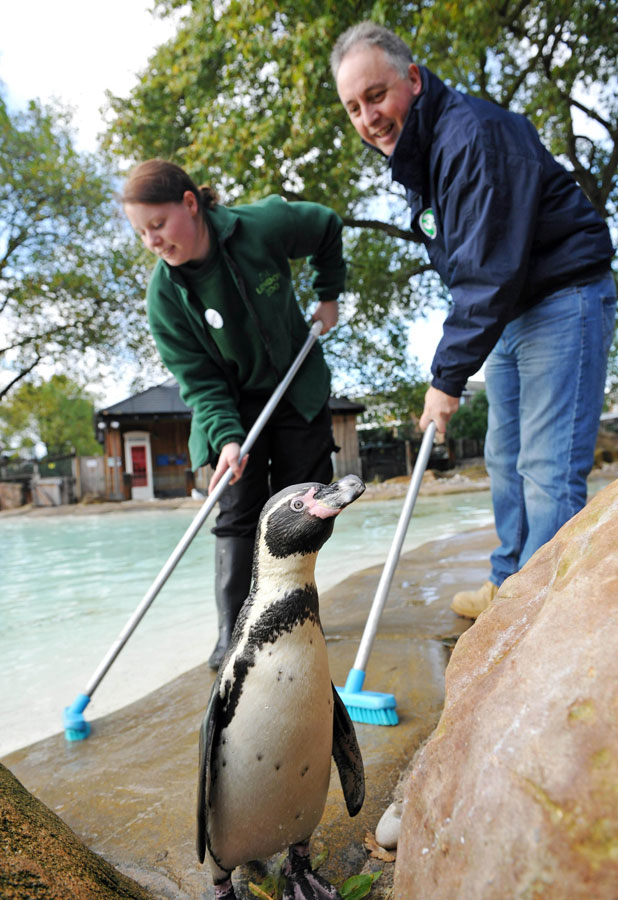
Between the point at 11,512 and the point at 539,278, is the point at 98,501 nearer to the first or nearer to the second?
the point at 11,512

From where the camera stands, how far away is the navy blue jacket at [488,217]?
1.83 metres

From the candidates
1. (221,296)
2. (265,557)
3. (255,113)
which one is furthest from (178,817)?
(255,113)

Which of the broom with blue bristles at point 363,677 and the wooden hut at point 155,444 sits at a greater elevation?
the wooden hut at point 155,444

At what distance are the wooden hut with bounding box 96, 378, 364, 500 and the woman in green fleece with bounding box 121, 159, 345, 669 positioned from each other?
1690cm

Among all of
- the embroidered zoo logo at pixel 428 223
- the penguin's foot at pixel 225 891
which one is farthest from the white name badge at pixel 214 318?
the penguin's foot at pixel 225 891

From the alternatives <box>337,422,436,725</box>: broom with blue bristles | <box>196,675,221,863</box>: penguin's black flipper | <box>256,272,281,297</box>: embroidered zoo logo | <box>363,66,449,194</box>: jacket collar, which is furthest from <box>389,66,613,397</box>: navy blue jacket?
<box>196,675,221,863</box>: penguin's black flipper

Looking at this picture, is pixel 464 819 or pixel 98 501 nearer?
pixel 464 819

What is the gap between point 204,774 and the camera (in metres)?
1.07

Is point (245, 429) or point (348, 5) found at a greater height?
point (348, 5)

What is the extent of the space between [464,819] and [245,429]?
2046 millimetres

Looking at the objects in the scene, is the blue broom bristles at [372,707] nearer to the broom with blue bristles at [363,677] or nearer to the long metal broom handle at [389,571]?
the broom with blue bristles at [363,677]

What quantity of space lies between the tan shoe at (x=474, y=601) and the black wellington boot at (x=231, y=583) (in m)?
0.98

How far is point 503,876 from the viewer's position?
0.69m

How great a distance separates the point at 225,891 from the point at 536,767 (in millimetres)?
733
